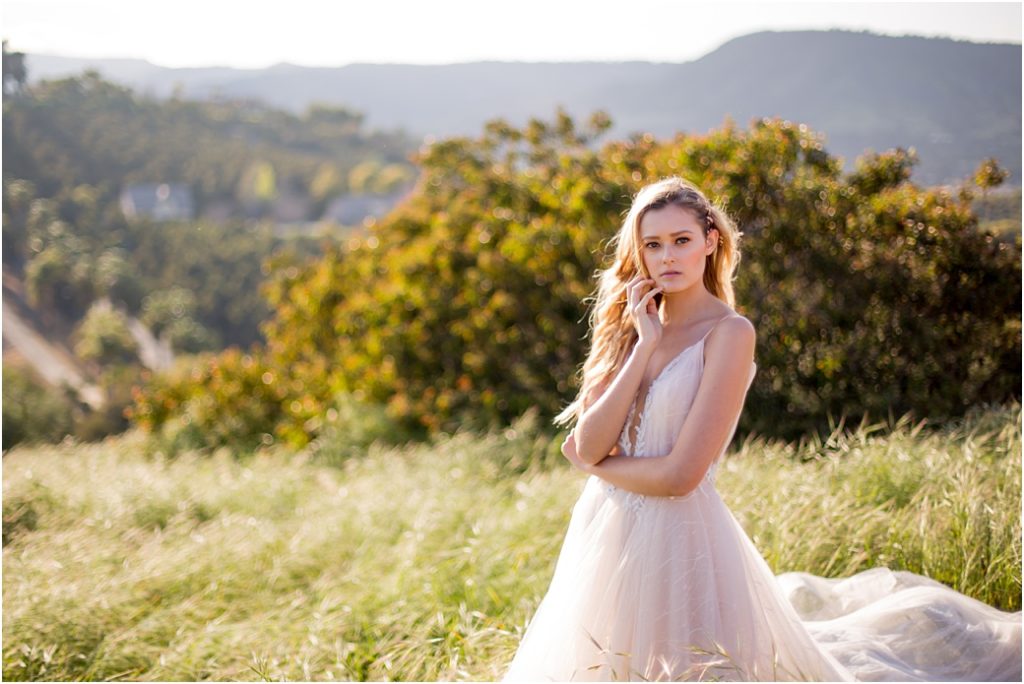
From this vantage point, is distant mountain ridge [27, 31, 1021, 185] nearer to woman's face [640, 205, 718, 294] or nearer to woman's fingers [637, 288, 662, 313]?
woman's face [640, 205, 718, 294]

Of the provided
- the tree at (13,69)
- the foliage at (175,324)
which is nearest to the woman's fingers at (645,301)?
the tree at (13,69)

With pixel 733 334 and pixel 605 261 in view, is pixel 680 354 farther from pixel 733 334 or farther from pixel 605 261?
pixel 605 261

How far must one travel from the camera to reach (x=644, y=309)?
2.41m

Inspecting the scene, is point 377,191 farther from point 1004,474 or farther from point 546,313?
point 1004,474

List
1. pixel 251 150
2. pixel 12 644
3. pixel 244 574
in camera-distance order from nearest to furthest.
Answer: pixel 12 644 < pixel 244 574 < pixel 251 150

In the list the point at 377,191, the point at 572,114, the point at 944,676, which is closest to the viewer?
the point at 944,676

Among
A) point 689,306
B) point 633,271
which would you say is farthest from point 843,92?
point 689,306

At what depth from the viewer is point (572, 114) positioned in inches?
320

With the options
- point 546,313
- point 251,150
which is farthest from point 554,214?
point 251,150

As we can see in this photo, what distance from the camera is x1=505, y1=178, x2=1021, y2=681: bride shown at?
2.28 metres

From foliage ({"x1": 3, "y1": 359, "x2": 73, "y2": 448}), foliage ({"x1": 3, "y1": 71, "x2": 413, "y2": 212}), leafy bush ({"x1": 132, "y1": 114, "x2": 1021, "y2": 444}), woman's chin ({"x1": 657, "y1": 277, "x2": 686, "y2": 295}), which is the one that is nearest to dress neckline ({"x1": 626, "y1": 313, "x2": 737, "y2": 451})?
woman's chin ({"x1": 657, "y1": 277, "x2": 686, "y2": 295})

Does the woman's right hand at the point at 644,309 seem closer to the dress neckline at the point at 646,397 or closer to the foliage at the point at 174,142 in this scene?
the dress neckline at the point at 646,397

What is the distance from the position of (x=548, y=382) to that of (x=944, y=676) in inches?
182

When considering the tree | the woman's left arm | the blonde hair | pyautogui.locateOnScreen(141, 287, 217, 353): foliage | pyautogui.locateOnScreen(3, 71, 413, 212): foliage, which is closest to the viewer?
the woman's left arm
